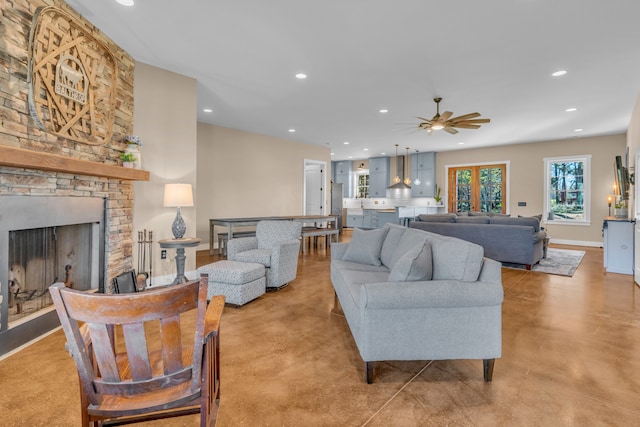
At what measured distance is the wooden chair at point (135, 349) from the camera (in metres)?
0.99

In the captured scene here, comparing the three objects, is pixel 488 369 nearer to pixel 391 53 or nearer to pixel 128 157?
pixel 391 53

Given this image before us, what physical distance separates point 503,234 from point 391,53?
11.8 feet

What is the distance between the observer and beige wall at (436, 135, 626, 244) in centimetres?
755

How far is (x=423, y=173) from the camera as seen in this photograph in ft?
33.9

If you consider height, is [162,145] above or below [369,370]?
above

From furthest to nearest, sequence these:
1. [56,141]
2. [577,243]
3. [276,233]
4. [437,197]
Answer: [437,197]
[577,243]
[276,233]
[56,141]

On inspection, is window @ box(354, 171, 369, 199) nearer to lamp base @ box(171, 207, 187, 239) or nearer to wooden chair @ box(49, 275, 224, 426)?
lamp base @ box(171, 207, 187, 239)

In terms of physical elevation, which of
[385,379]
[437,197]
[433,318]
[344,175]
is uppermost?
[344,175]

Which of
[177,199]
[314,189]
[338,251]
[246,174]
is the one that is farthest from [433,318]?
[314,189]

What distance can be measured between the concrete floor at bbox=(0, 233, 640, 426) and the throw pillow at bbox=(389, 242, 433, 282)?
2.07 ft

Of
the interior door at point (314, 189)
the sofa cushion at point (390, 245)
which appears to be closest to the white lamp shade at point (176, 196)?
the sofa cushion at point (390, 245)

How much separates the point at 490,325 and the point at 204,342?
1.67m

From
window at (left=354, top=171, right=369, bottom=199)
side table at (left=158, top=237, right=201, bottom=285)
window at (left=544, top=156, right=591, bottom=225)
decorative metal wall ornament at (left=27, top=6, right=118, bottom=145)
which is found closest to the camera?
decorative metal wall ornament at (left=27, top=6, right=118, bottom=145)

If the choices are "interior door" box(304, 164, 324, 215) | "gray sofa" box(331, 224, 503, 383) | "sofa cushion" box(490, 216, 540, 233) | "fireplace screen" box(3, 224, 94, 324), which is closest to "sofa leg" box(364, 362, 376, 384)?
"gray sofa" box(331, 224, 503, 383)
